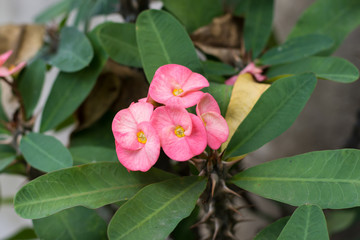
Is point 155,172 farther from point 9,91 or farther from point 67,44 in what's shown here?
point 9,91

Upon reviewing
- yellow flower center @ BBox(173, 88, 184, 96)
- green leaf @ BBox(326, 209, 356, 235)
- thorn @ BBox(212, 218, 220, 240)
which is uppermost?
yellow flower center @ BBox(173, 88, 184, 96)

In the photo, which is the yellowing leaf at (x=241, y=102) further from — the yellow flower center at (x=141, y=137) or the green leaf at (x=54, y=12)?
the green leaf at (x=54, y=12)

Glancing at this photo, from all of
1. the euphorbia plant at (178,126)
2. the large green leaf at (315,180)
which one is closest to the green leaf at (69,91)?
the euphorbia plant at (178,126)

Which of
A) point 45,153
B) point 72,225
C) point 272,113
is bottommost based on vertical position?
point 72,225

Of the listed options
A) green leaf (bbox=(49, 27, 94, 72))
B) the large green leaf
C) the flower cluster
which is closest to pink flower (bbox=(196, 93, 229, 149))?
the flower cluster

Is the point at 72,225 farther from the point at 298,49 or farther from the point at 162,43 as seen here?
the point at 298,49

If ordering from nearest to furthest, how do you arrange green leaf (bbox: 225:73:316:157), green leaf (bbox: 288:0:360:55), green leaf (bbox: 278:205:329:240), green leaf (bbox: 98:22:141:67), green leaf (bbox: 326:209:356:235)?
green leaf (bbox: 278:205:329:240)
green leaf (bbox: 225:73:316:157)
green leaf (bbox: 98:22:141:67)
green leaf (bbox: 288:0:360:55)
green leaf (bbox: 326:209:356:235)

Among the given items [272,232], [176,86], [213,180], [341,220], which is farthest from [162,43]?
[341,220]

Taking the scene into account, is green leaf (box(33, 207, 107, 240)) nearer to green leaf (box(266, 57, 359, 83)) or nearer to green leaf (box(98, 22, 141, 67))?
green leaf (box(98, 22, 141, 67))
